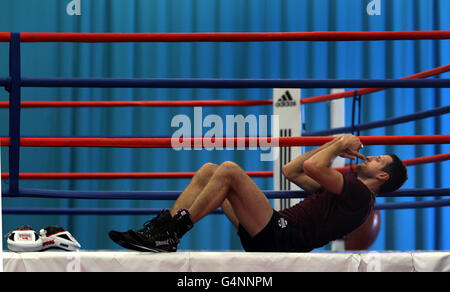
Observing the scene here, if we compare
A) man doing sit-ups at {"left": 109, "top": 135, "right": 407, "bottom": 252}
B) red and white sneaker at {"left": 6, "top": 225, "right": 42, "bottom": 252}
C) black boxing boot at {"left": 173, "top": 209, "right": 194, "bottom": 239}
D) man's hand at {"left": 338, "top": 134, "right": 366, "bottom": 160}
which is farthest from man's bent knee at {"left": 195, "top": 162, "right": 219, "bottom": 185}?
red and white sneaker at {"left": 6, "top": 225, "right": 42, "bottom": 252}

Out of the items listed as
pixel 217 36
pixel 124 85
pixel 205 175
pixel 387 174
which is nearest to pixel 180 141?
pixel 205 175

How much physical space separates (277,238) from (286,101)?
1.09 meters

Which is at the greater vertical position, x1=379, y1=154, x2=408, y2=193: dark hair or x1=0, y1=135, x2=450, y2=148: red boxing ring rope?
x1=0, y1=135, x2=450, y2=148: red boxing ring rope

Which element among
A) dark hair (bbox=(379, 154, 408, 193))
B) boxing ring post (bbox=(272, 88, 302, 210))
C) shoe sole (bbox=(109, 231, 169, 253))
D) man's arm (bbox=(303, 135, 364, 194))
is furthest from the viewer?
boxing ring post (bbox=(272, 88, 302, 210))

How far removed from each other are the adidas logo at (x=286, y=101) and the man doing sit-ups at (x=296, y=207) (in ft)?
2.84

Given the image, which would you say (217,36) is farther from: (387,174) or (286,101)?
(286,101)

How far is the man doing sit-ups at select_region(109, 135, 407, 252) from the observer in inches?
72.8

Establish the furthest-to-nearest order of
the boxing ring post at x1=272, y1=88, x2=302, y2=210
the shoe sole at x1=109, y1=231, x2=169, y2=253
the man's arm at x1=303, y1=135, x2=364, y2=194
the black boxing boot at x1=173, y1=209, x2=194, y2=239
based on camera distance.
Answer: the boxing ring post at x1=272, y1=88, x2=302, y2=210 < the man's arm at x1=303, y1=135, x2=364, y2=194 < the black boxing boot at x1=173, y1=209, x2=194, y2=239 < the shoe sole at x1=109, y1=231, x2=169, y2=253

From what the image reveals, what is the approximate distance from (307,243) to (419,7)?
11.8ft

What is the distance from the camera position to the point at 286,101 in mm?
2898

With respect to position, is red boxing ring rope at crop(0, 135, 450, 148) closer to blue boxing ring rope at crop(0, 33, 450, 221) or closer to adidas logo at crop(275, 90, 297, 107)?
blue boxing ring rope at crop(0, 33, 450, 221)

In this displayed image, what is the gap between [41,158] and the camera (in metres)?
5.01

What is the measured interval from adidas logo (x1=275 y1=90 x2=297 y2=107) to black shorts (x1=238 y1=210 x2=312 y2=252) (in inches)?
39.5

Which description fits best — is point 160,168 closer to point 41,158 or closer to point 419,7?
point 41,158
